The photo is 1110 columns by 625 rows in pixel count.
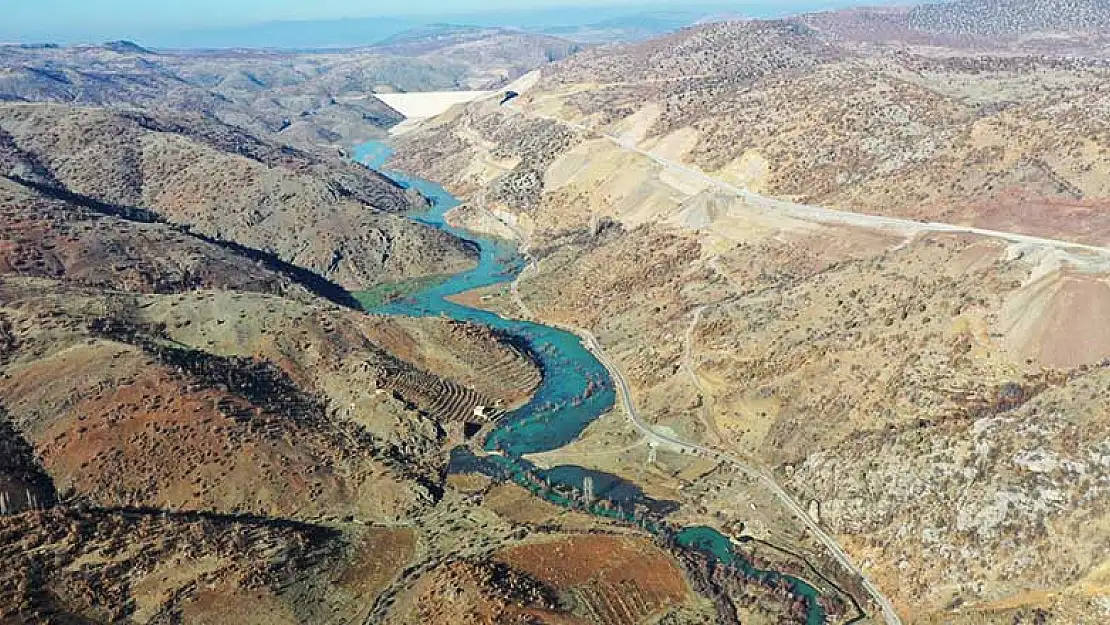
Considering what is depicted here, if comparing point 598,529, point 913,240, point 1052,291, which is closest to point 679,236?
point 913,240

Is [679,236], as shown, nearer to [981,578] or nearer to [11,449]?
[981,578]

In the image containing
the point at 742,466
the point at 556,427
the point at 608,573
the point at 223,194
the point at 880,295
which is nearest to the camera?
the point at 608,573

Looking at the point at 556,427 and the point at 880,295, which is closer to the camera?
the point at 556,427

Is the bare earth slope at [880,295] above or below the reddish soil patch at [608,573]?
above

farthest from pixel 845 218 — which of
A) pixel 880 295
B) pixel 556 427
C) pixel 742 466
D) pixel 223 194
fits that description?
pixel 223 194

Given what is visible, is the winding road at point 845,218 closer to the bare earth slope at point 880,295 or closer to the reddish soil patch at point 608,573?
the bare earth slope at point 880,295

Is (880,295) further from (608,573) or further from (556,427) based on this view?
(608,573)

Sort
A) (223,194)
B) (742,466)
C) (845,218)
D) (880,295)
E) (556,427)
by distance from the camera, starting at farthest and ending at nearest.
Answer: (223,194) → (845,218) → (880,295) → (556,427) → (742,466)

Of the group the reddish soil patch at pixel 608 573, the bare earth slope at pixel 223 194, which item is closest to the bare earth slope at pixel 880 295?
the reddish soil patch at pixel 608 573
